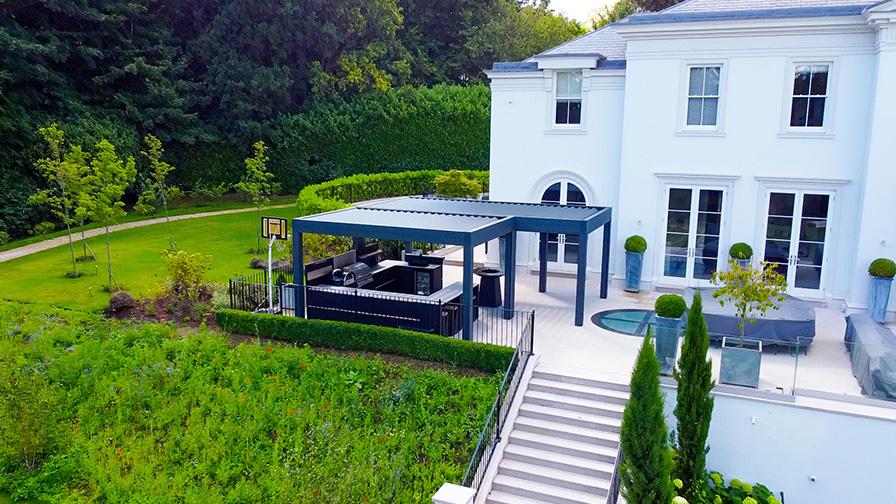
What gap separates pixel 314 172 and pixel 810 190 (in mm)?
29314

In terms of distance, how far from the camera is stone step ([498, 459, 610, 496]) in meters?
10.6

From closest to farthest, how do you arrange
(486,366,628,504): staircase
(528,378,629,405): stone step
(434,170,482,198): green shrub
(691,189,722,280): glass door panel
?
1. (486,366,628,504): staircase
2. (528,378,629,405): stone step
3. (691,189,722,280): glass door panel
4. (434,170,482,198): green shrub

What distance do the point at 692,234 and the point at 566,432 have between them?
29.8ft

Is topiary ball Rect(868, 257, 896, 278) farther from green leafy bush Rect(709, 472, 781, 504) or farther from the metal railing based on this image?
the metal railing

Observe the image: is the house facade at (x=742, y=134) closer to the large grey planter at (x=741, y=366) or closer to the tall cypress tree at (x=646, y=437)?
the large grey planter at (x=741, y=366)

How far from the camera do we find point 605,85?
1956cm

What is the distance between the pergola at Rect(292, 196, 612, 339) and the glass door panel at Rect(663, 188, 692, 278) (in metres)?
1.91

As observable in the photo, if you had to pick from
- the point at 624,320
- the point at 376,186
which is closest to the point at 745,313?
the point at 624,320

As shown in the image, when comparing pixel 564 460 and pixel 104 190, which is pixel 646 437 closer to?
pixel 564 460

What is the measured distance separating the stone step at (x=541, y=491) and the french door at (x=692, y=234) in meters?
9.78

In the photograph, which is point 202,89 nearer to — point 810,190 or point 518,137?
point 518,137

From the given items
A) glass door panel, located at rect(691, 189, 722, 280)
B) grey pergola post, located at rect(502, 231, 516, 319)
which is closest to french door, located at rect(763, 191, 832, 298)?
glass door panel, located at rect(691, 189, 722, 280)

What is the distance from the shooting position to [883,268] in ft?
52.2

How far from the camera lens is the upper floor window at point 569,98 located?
1995cm
